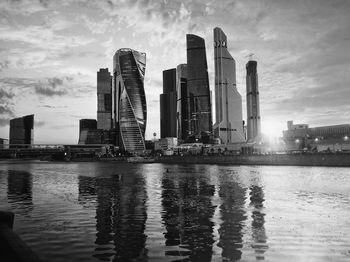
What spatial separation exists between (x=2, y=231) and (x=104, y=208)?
20289 mm

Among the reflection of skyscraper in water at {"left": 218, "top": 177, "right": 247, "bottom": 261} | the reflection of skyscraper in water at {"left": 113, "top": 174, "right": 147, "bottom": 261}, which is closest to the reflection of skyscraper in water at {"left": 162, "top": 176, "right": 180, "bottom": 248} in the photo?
the reflection of skyscraper in water at {"left": 113, "top": 174, "right": 147, "bottom": 261}

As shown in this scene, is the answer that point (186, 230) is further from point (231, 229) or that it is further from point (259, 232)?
point (259, 232)

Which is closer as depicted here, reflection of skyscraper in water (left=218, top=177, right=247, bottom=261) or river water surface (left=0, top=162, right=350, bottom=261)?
river water surface (left=0, top=162, right=350, bottom=261)

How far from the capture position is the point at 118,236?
18.4 m

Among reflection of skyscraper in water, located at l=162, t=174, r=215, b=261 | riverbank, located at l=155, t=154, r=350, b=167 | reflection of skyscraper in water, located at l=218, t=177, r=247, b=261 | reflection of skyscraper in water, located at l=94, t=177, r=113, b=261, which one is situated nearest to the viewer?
reflection of skyscraper in water, located at l=94, t=177, r=113, b=261

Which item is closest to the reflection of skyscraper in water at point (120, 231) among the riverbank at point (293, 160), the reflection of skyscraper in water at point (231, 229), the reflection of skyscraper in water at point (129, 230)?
the reflection of skyscraper in water at point (129, 230)

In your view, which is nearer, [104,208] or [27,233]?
[27,233]

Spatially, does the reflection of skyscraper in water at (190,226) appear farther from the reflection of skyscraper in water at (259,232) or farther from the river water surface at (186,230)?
the reflection of skyscraper in water at (259,232)

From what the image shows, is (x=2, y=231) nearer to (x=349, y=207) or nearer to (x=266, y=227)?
(x=266, y=227)

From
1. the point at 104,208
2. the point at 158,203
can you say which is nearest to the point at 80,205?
the point at 104,208

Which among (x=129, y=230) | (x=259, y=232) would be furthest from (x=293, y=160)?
(x=129, y=230)

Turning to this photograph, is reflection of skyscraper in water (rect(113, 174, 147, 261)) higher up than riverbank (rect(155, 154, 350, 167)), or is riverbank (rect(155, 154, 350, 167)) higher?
riverbank (rect(155, 154, 350, 167))

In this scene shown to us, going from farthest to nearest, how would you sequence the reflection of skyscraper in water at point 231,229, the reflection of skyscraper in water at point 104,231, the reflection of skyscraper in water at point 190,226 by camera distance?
the reflection of skyscraper in water at point 190,226, the reflection of skyscraper in water at point 231,229, the reflection of skyscraper in water at point 104,231

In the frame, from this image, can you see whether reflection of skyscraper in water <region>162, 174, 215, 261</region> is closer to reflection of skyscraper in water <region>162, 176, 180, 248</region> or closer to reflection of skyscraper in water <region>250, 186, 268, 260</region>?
reflection of skyscraper in water <region>162, 176, 180, 248</region>
